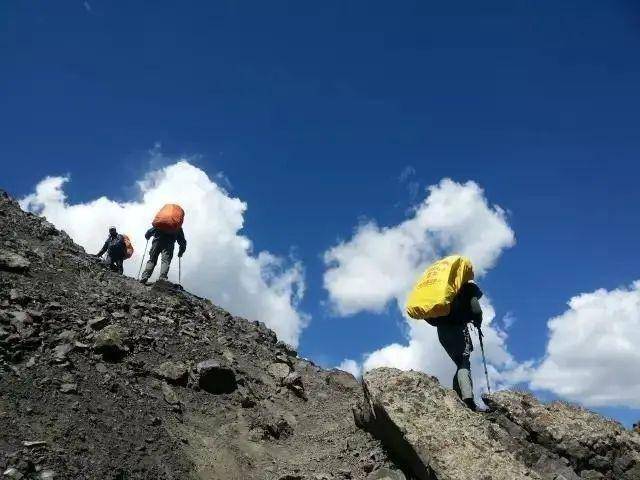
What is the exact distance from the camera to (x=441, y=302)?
1027cm

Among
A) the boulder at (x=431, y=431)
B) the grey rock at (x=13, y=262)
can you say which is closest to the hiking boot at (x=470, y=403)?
the boulder at (x=431, y=431)

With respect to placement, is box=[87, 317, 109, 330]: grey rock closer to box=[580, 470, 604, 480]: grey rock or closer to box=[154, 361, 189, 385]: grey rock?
box=[154, 361, 189, 385]: grey rock

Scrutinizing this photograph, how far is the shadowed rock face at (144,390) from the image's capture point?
8867 millimetres

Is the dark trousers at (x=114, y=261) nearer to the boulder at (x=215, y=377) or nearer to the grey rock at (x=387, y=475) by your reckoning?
the boulder at (x=215, y=377)

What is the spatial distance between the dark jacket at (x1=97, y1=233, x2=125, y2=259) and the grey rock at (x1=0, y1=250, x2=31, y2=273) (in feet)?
21.2

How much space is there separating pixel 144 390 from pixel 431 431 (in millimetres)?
6000

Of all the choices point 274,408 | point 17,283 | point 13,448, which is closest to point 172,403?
point 274,408

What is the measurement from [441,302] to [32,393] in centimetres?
744

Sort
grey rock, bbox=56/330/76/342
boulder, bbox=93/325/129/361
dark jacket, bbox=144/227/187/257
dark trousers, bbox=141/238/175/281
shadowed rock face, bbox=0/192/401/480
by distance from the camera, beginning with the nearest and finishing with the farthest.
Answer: shadowed rock face, bbox=0/192/401/480, grey rock, bbox=56/330/76/342, boulder, bbox=93/325/129/361, dark trousers, bbox=141/238/175/281, dark jacket, bbox=144/227/187/257

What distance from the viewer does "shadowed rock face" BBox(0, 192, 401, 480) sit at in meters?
8.87

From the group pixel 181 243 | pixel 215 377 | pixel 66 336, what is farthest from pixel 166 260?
pixel 66 336

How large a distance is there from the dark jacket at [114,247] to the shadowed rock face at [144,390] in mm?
3124

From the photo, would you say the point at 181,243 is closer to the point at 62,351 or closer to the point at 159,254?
the point at 159,254

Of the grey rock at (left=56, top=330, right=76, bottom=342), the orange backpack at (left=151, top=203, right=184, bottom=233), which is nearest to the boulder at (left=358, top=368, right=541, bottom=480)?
the grey rock at (left=56, top=330, right=76, bottom=342)
